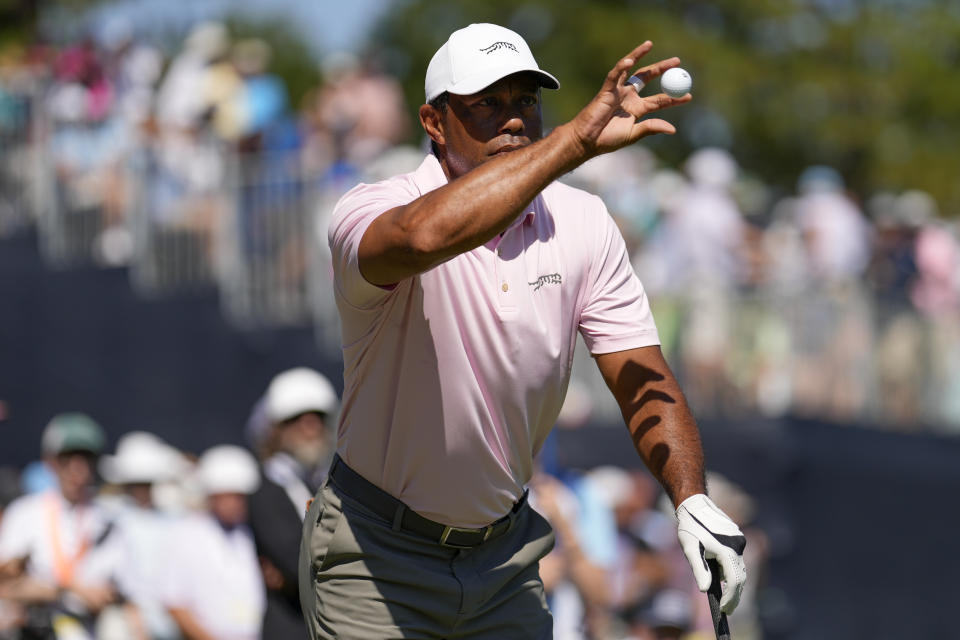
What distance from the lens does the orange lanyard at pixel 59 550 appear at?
862cm

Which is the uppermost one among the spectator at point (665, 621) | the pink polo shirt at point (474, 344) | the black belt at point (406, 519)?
the pink polo shirt at point (474, 344)

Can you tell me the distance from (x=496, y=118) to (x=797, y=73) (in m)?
25.9

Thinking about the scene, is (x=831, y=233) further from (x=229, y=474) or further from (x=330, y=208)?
(x=229, y=474)

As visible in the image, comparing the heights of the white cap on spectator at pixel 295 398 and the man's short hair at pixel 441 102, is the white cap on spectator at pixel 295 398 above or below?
below

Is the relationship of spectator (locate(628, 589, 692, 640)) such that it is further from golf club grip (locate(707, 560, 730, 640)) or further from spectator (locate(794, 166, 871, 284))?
spectator (locate(794, 166, 871, 284))

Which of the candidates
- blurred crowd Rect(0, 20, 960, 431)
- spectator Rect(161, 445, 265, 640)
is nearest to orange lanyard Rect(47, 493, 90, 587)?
spectator Rect(161, 445, 265, 640)

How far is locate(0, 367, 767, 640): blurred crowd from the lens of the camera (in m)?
7.23

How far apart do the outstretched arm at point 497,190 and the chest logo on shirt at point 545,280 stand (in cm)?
54

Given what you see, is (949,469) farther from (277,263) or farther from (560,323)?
(560,323)

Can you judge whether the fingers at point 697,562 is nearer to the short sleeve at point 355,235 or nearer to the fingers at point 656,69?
the short sleeve at point 355,235

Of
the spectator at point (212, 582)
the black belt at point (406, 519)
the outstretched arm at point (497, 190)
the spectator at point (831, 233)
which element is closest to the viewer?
the outstretched arm at point (497, 190)

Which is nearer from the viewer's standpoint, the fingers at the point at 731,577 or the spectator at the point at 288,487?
the fingers at the point at 731,577

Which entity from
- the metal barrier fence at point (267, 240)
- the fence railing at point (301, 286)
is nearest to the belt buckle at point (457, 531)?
the fence railing at point (301, 286)

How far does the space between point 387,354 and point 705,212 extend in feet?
29.9
